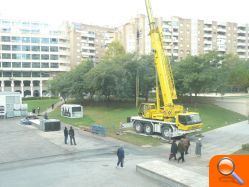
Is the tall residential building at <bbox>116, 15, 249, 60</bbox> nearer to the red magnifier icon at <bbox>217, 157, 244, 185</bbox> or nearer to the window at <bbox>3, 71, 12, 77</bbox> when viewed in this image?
the window at <bbox>3, 71, 12, 77</bbox>

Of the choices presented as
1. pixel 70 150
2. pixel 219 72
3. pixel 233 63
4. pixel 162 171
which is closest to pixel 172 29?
pixel 233 63

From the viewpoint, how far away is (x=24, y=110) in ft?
152

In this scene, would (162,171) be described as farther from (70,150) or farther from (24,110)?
(24,110)

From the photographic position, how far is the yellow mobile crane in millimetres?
26828

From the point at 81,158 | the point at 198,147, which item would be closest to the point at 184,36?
the point at 198,147

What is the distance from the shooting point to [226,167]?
2057 millimetres

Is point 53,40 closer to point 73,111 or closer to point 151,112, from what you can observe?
point 73,111

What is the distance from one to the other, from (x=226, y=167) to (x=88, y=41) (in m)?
100

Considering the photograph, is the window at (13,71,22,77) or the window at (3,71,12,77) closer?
the window at (3,71,12,77)

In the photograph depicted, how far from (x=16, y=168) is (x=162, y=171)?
8.47 m

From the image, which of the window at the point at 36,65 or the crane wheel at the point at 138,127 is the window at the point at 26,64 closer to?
the window at the point at 36,65

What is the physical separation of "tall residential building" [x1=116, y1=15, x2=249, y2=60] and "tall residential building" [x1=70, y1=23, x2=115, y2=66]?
5597 mm

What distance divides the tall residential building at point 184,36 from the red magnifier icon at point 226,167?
97.1m

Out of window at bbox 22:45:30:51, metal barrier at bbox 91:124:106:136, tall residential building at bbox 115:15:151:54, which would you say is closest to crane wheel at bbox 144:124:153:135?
metal barrier at bbox 91:124:106:136
